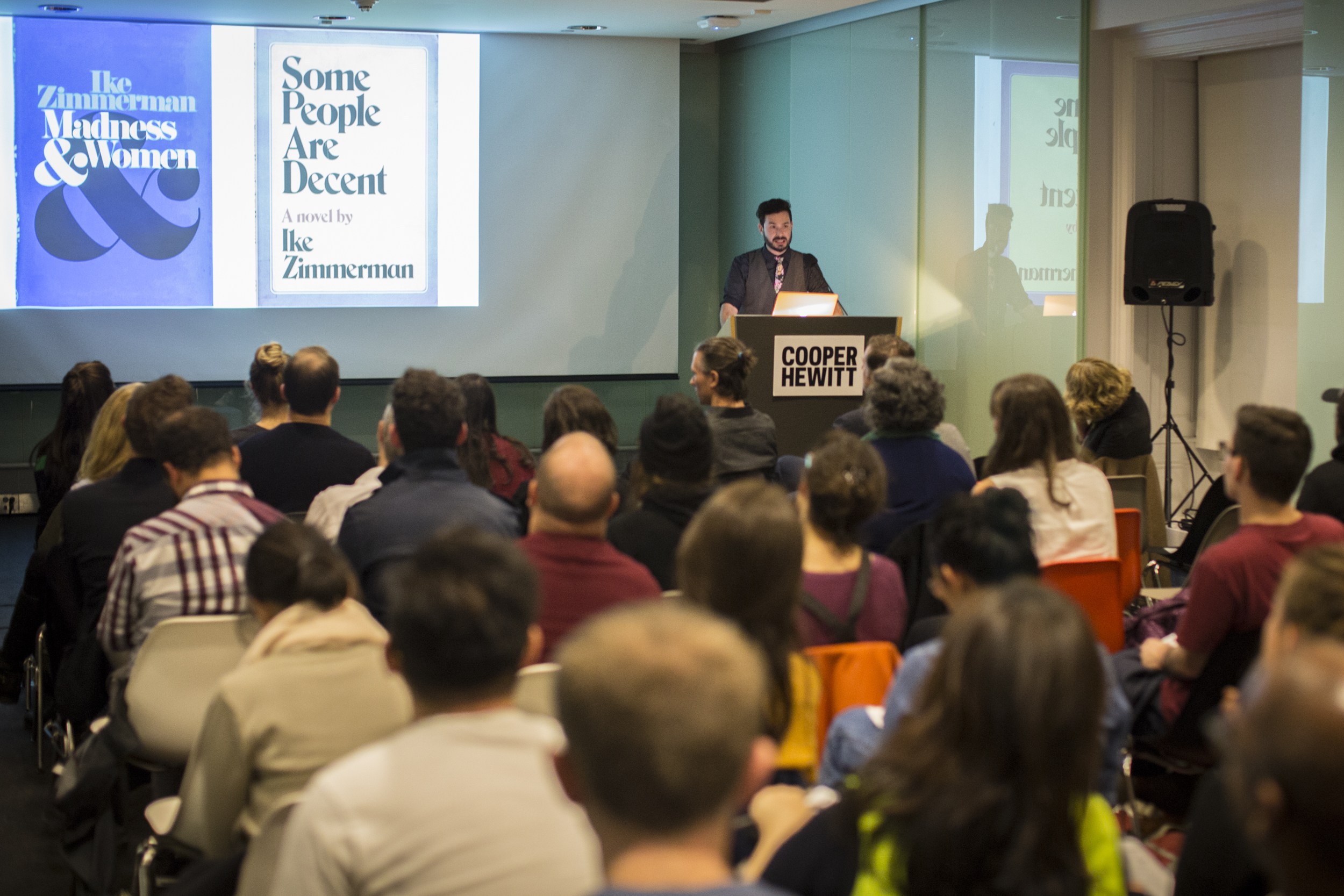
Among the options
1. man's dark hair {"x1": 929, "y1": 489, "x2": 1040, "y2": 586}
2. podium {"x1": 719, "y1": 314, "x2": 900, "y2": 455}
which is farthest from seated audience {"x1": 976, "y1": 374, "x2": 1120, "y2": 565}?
podium {"x1": 719, "y1": 314, "x2": 900, "y2": 455}

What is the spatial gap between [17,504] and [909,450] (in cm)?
676

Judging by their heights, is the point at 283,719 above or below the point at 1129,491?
below

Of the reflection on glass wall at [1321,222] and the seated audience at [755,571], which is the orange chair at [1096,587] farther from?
the reflection on glass wall at [1321,222]

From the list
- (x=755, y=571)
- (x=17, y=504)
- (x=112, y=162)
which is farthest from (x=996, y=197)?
(x=17, y=504)

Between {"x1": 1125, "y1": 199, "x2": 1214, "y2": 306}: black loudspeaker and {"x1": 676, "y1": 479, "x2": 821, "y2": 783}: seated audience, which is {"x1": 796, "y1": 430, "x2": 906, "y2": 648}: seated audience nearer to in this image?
{"x1": 676, "y1": 479, "x2": 821, "y2": 783}: seated audience

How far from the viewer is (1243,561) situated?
2.67 meters

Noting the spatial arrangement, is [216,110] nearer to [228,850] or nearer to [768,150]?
[768,150]

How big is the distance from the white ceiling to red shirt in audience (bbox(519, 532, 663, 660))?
5.71 meters

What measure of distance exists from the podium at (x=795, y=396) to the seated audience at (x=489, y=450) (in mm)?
2126

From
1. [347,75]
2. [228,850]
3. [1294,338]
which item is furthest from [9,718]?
[1294,338]

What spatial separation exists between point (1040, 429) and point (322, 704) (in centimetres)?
221

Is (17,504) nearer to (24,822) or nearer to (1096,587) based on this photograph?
(24,822)

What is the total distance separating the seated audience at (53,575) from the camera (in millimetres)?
3529

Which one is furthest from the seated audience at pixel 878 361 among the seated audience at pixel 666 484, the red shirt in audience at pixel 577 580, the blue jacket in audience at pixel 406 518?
the red shirt in audience at pixel 577 580
